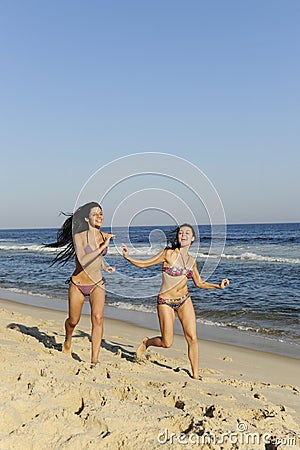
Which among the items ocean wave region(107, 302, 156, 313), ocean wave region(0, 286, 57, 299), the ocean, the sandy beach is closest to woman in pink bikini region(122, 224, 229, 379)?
the ocean

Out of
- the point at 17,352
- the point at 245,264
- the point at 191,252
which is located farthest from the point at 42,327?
the point at 245,264

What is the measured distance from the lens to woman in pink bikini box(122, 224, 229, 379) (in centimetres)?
517

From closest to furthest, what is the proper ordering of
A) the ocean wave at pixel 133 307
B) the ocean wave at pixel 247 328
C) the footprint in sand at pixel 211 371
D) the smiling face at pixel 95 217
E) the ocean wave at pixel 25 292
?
the smiling face at pixel 95 217
the footprint in sand at pixel 211 371
the ocean wave at pixel 247 328
the ocean wave at pixel 133 307
the ocean wave at pixel 25 292

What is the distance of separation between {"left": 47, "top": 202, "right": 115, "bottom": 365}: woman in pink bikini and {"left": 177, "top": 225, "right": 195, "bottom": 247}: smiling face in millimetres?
Result: 829

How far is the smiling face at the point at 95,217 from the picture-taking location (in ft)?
17.1

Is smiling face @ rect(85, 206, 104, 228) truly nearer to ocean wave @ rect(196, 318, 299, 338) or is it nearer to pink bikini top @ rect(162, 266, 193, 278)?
pink bikini top @ rect(162, 266, 193, 278)

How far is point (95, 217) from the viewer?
521cm

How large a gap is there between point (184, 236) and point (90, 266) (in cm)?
120

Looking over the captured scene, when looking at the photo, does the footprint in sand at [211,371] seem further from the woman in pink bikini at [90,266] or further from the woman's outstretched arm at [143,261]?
the woman's outstretched arm at [143,261]

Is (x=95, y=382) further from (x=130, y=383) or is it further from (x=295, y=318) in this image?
(x=295, y=318)

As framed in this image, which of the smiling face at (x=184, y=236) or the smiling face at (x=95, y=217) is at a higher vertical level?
the smiling face at (x=95, y=217)

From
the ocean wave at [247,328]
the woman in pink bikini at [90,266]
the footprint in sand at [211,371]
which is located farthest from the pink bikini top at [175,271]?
the ocean wave at [247,328]

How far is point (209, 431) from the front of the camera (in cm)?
306

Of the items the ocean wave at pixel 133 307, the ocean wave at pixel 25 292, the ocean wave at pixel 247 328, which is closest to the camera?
the ocean wave at pixel 247 328
